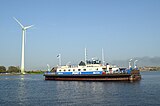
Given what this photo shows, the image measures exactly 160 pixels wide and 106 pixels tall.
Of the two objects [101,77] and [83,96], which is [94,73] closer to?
[101,77]

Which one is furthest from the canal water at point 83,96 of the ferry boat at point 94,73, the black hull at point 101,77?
the ferry boat at point 94,73

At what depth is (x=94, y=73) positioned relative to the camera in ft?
279

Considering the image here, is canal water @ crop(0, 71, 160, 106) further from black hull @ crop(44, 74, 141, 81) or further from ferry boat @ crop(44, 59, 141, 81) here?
ferry boat @ crop(44, 59, 141, 81)

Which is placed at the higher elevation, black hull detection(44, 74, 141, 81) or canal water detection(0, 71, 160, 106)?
black hull detection(44, 74, 141, 81)

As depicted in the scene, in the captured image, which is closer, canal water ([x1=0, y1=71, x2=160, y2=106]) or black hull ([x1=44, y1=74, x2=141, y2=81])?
canal water ([x1=0, y1=71, x2=160, y2=106])

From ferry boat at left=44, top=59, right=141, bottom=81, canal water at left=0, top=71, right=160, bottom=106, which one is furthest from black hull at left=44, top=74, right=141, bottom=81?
canal water at left=0, top=71, right=160, bottom=106

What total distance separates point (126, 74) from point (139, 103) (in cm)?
4150

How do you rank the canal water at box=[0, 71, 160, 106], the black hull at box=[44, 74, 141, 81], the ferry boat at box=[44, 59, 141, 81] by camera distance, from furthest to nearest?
the ferry boat at box=[44, 59, 141, 81]
the black hull at box=[44, 74, 141, 81]
the canal water at box=[0, 71, 160, 106]

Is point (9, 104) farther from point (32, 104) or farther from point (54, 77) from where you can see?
point (54, 77)

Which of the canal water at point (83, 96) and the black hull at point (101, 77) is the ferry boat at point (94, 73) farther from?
the canal water at point (83, 96)

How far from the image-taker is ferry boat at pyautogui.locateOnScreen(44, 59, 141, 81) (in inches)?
3141

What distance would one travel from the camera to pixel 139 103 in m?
37.5

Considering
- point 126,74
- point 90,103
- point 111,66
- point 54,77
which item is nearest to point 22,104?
point 90,103

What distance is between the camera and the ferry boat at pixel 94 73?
79.8m
